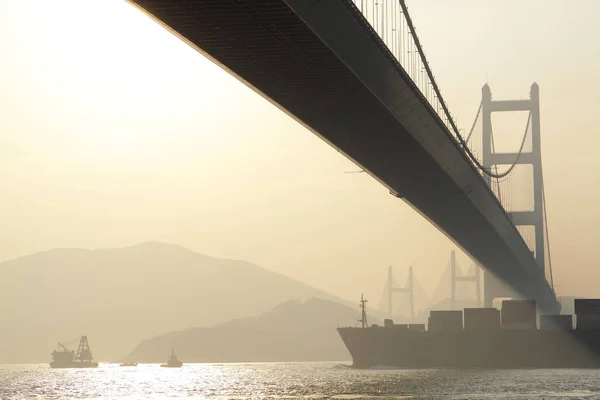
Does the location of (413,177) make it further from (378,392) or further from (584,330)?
(584,330)

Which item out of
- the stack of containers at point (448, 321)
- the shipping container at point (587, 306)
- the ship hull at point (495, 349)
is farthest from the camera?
the stack of containers at point (448, 321)

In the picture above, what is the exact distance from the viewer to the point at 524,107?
131 meters

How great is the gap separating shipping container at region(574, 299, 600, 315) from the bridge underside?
50.7m

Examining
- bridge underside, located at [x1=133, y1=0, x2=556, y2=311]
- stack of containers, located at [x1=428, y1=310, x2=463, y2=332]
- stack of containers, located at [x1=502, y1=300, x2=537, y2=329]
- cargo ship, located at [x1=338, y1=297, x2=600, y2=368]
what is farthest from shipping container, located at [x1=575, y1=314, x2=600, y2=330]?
bridge underside, located at [x1=133, y1=0, x2=556, y2=311]

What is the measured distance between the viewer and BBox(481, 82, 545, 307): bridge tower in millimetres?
127375

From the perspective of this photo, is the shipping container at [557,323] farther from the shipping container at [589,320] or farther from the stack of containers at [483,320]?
the stack of containers at [483,320]

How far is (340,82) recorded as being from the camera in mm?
41531

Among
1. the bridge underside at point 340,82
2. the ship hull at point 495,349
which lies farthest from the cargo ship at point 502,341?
the bridge underside at point 340,82

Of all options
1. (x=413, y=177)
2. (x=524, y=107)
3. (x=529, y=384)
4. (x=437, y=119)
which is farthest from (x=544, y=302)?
(x=437, y=119)

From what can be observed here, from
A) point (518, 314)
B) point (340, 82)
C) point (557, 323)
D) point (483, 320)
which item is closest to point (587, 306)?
point (557, 323)

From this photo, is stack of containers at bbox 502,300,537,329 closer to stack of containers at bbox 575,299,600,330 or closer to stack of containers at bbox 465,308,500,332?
stack of containers at bbox 465,308,500,332

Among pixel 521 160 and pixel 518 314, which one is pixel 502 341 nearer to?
pixel 518 314

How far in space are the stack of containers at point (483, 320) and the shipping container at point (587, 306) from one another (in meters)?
9.95

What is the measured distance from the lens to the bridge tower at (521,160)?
127375 mm
